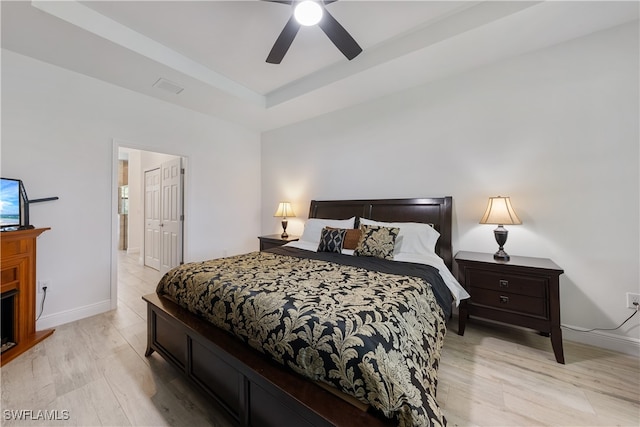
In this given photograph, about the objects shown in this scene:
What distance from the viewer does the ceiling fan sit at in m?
1.80

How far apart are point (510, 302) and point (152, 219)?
5.57 meters

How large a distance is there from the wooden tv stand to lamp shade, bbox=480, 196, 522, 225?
409cm

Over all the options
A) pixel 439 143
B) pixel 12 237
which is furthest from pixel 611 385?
pixel 12 237

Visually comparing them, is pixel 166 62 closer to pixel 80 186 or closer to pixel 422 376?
pixel 80 186

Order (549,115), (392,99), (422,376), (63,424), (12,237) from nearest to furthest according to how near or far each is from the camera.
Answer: (422,376), (63,424), (12,237), (549,115), (392,99)

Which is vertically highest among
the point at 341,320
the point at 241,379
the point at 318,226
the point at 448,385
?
the point at 318,226

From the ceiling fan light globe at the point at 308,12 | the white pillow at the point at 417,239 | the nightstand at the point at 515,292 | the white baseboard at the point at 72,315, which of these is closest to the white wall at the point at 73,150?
the white baseboard at the point at 72,315

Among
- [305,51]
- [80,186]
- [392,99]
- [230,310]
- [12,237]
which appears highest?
[305,51]

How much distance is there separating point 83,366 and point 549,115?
14.8 feet

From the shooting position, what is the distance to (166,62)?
2.63 meters

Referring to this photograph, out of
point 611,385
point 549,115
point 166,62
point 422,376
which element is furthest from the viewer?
point 166,62

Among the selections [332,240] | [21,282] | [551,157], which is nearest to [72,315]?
[21,282]

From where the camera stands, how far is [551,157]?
7.64ft

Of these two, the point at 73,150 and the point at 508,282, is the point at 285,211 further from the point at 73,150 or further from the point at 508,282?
the point at 508,282
